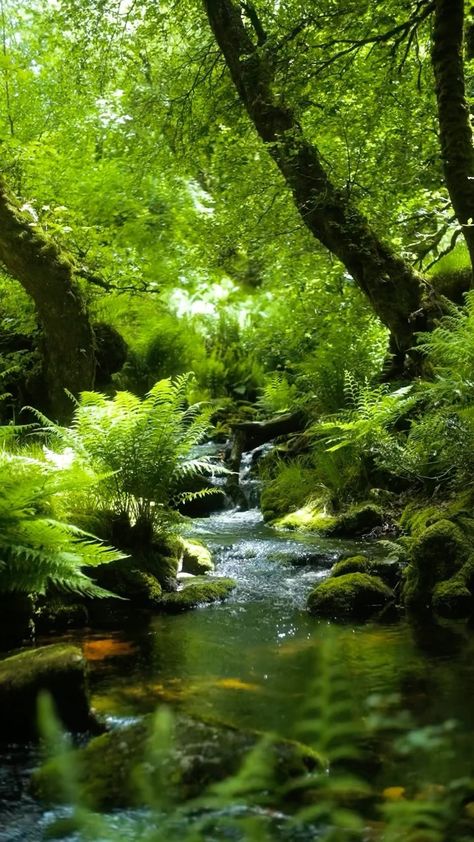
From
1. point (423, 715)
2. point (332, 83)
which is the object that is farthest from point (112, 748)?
point (332, 83)

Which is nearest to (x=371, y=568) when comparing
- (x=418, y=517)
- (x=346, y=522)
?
(x=418, y=517)

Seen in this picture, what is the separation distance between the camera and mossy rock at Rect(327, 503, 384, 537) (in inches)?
Answer: 246

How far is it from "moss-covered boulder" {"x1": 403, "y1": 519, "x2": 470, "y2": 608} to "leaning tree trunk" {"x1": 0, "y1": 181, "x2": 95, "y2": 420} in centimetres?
473

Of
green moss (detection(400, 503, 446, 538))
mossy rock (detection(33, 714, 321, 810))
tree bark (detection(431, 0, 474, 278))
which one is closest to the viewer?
mossy rock (detection(33, 714, 321, 810))

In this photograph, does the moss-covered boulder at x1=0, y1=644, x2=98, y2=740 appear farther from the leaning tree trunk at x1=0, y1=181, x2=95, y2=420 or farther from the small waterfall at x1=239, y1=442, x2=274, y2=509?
the small waterfall at x1=239, y1=442, x2=274, y2=509

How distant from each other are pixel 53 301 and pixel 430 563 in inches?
201

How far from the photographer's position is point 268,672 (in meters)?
3.11

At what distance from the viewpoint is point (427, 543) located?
4.25 metres

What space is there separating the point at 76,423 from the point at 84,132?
7.78 metres

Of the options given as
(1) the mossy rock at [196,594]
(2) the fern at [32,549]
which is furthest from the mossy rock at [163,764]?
(1) the mossy rock at [196,594]

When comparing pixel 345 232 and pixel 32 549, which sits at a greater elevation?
pixel 345 232

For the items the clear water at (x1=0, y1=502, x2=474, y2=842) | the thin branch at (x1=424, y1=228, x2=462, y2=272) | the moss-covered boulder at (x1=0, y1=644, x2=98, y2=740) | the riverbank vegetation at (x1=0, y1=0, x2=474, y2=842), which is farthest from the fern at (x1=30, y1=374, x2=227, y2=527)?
the thin branch at (x1=424, y1=228, x2=462, y2=272)

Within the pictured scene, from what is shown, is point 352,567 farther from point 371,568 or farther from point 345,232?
point 345,232

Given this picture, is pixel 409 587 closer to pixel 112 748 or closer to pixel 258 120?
pixel 112 748
